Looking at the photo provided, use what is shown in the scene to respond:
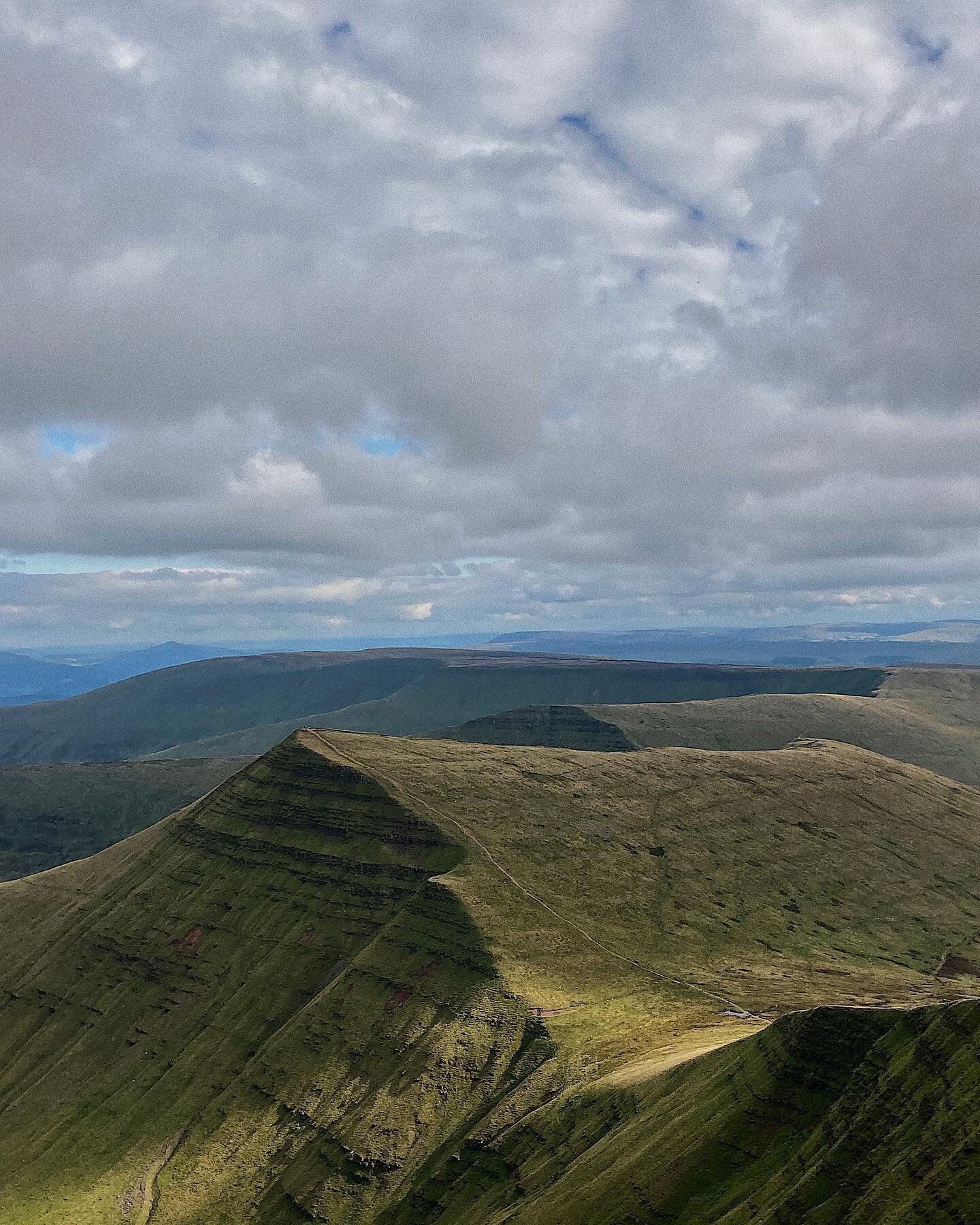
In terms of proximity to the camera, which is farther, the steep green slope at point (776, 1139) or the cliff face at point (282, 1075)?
the cliff face at point (282, 1075)

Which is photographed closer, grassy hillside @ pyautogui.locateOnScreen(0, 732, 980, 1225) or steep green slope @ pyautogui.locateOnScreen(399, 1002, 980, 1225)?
steep green slope @ pyautogui.locateOnScreen(399, 1002, 980, 1225)

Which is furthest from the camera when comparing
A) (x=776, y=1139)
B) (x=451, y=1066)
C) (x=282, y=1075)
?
(x=282, y=1075)

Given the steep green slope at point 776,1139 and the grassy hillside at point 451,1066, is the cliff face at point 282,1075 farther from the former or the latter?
the steep green slope at point 776,1139

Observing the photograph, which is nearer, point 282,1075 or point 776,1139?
point 776,1139

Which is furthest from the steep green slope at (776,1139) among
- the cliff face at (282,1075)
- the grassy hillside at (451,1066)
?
the cliff face at (282,1075)

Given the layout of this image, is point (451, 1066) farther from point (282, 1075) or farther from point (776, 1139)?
point (776, 1139)

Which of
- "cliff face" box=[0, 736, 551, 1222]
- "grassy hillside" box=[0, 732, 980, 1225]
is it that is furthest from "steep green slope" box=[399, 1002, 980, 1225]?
"cliff face" box=[0, 736, 551, 1222]

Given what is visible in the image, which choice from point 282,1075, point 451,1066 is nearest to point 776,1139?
point 451,1066

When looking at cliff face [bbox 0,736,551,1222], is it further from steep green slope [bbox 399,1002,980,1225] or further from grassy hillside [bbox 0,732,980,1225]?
steep green slope [bbox 399,1002,980,1225]

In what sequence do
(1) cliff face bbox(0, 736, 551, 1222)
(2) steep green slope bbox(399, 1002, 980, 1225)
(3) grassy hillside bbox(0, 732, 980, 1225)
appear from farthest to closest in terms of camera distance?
(1) cliff face bbox(0, 736, 551, 1222) < (3) grassy hillside bbox(0, 732, 980, 1225) < (2) steep green slope bbox(399, 1002, 980, 1225)

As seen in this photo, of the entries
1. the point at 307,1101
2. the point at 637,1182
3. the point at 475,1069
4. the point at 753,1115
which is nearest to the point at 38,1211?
the point at 307,1101

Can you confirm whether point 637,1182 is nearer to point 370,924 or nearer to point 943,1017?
point 943,1017
